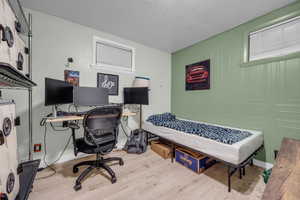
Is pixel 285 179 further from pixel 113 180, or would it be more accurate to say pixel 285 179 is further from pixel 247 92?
pixel 247 92

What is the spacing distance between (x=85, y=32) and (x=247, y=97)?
3284mm

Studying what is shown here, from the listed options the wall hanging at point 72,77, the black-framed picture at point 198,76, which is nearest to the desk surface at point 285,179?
the black-framed picture at point 198,76

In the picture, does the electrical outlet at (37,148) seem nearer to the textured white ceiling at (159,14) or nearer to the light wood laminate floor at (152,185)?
the light wood laminate floor at (152,185)

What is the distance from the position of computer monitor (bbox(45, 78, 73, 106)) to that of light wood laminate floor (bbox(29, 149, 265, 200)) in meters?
1.08

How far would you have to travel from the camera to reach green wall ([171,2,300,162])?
1810mm

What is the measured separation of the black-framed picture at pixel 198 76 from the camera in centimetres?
283

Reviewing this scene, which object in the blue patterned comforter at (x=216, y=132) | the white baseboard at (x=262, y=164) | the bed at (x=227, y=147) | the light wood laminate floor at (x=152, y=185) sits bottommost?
the light wood laminate floor at (x=152, y=185)

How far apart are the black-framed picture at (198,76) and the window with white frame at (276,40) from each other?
82 centimetres

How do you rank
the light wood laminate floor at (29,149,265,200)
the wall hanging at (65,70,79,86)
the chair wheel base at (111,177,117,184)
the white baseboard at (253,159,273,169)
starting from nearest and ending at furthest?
the light wood laminate floor at (29,149,265,200) < the chair wheel base at (111,177,117,184) < the white baseboard at (253,159,273,169) < the wall hanging at (65,70,79,86)

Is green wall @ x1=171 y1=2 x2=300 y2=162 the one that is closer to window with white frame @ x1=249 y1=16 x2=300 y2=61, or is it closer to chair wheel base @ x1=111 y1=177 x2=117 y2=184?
window with white frame @ x1=249 y1=16 x2=300 y2=61

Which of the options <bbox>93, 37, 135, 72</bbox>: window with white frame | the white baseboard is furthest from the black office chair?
the white baseboard

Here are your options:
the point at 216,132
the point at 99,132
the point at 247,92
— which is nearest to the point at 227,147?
the point at 216,132

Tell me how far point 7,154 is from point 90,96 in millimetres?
1358

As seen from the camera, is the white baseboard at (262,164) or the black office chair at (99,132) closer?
the black office chair at (99,132)
